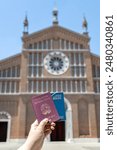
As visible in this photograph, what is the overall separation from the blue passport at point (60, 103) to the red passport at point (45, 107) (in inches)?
0.9

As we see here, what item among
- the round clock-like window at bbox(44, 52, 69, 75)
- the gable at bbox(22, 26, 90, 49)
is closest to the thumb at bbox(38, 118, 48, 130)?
the round clock-like window at bbox(44, 52, 69, 75)

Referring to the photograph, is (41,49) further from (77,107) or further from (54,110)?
(54,110)

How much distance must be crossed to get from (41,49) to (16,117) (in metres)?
7.50

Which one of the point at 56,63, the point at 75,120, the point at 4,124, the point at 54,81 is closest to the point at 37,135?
the point at 75,120

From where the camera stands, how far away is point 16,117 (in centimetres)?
2327

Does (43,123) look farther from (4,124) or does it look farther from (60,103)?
(4,124)

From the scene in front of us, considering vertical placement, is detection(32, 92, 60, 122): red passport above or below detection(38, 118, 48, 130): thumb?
above

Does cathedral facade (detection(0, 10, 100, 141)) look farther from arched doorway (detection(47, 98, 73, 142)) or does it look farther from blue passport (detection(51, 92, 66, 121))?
blue passport (detection(51, 92, 66, 121))

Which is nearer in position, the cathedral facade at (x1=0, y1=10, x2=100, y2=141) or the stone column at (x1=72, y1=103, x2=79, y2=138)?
the stone column at (x1=72, y1=103, x2=79, y2=138)

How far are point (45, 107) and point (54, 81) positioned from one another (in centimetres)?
2272

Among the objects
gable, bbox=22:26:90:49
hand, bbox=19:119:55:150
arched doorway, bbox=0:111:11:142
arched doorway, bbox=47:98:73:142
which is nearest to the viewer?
hand, bbox=19:119:55:150

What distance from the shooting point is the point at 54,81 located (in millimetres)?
24406

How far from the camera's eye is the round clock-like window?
24938mm

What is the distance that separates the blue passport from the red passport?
23 mm
